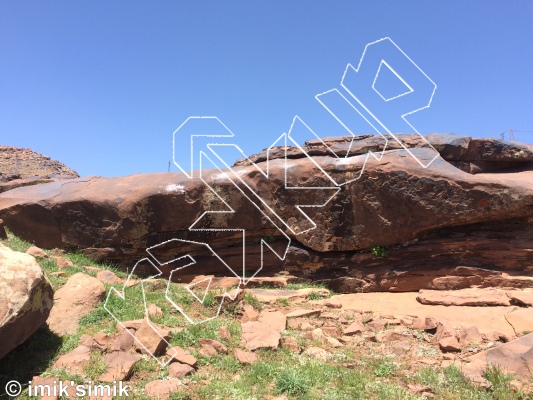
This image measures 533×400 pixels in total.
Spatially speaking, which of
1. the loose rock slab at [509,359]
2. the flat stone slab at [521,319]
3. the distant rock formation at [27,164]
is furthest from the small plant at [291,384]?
the distant rock formation at [27,164]

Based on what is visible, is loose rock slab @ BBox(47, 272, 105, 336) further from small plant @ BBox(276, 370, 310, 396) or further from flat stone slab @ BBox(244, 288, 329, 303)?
flat stone slab @ BBox(244, 288, 329, 303)

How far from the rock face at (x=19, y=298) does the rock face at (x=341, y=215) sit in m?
5.09

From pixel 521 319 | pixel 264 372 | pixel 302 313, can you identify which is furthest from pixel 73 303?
pixel 521 319

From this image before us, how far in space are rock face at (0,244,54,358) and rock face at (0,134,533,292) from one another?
200 inches

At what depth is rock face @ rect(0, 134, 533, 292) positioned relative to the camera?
26.9 feet

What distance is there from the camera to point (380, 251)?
8844mm

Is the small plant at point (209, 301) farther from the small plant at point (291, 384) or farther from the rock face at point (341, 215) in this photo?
the rock face at point (341, 215)

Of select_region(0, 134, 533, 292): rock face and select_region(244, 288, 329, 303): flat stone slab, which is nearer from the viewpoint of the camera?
select_region(244, 288, 329, 303): flat stone slab

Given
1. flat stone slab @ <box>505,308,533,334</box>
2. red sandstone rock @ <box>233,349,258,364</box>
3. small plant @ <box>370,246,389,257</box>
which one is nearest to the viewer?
red sandstone rock @ <box>233,349,258,364</box>

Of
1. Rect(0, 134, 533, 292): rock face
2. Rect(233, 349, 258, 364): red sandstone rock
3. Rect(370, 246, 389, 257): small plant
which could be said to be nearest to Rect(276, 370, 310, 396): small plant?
Rect(233, 349, 258, 364): red sandstone rock

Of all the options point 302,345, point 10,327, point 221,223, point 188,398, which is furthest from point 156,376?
point 221,223

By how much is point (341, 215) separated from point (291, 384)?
538 cm

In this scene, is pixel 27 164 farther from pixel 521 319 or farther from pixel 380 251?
pixel 521 319

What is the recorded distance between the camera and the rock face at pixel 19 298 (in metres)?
A: 3.80
